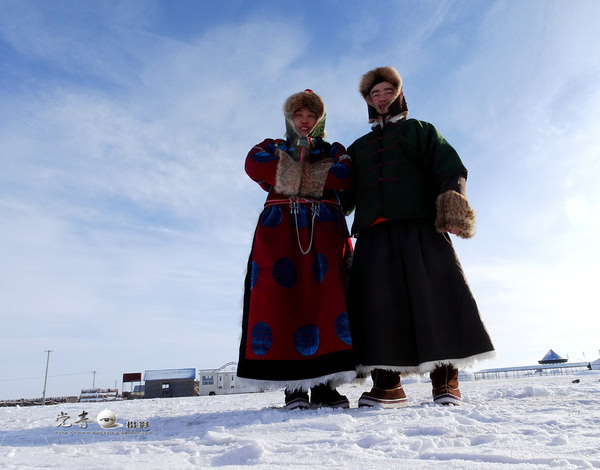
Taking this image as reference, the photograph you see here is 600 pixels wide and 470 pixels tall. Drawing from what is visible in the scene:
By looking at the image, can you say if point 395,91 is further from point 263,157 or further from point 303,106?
point 263,157

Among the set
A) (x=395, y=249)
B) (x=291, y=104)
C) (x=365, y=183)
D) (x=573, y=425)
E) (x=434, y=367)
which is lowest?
(x=573, y=425)

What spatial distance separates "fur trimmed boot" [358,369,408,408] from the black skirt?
0.09m

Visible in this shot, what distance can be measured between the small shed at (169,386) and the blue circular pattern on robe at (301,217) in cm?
2626

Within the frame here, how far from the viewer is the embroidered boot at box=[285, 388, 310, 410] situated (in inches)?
112

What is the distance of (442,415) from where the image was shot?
1.96 m

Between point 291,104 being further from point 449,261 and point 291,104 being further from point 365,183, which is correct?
point 449,261

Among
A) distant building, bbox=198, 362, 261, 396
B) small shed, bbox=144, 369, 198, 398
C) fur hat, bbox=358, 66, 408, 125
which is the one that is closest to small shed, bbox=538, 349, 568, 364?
distant building, bbox=198, 362, 261, 396

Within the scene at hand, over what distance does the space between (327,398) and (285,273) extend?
2.85ft

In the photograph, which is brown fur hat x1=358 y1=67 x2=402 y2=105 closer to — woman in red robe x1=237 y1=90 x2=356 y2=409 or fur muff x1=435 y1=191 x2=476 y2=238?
woman in red robe x1=237 y1=90 x2=356 y2=409

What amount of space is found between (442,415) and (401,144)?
2.01m

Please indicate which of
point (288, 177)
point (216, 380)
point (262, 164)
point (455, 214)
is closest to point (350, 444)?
point (455, 214)

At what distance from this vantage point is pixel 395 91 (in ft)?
11.5

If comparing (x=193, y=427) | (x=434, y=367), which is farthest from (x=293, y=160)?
(x=193, y=427)

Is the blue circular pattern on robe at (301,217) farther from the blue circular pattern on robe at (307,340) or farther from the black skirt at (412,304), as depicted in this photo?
the blue circular pattern on robe at (307,340)
